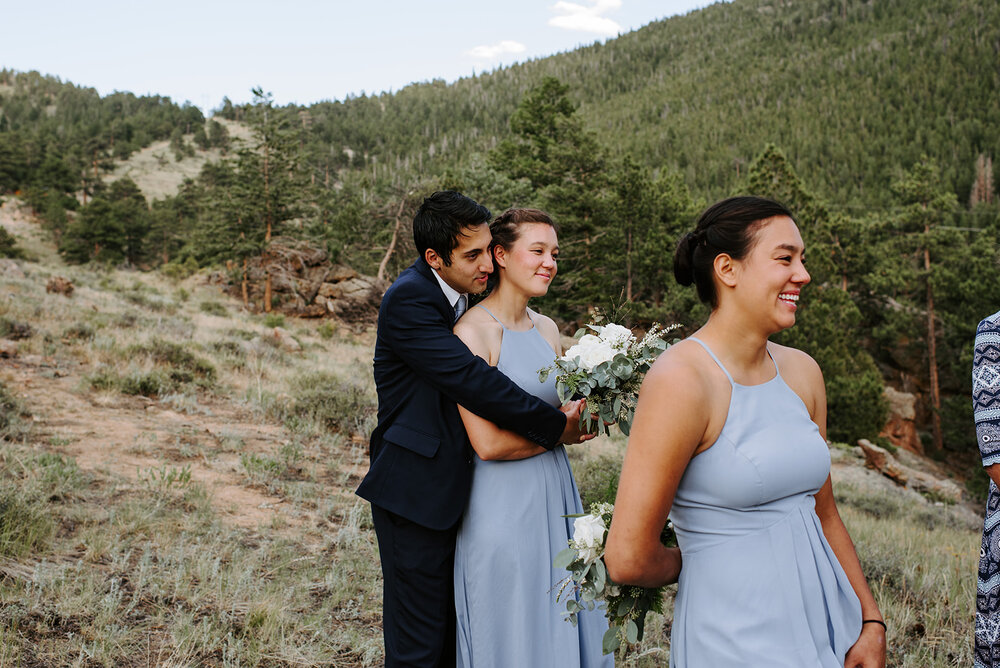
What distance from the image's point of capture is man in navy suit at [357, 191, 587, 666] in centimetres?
236

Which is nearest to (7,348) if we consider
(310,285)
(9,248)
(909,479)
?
(310,285)

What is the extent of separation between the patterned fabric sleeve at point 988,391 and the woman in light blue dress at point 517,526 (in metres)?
1.49

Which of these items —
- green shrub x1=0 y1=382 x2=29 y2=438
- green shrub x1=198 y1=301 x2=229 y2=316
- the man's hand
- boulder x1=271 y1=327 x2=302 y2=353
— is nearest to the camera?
the man's hand

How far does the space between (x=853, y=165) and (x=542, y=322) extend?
80.4 metres

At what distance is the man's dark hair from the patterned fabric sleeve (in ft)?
6.09

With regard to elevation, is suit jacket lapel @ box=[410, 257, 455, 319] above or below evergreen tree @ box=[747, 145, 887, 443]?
above

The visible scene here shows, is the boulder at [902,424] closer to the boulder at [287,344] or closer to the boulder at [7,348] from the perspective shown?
the boulder at [287,344]

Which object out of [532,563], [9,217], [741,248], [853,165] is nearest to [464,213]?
[741,248]

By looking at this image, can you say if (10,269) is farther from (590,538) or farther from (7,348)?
(590,538)

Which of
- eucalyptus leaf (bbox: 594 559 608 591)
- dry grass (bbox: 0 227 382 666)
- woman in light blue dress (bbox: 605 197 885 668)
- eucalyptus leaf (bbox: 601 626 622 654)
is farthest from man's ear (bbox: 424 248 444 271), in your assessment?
dry grass (bbox: 0 227 382 666)

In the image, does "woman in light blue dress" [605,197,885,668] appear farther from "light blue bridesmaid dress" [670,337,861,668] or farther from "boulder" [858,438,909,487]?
"boulder" [858,438,909,487]

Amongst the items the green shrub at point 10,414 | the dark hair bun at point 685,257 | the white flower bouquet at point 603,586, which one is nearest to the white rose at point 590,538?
the white flower bouquet at point 603,586

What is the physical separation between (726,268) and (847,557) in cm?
90

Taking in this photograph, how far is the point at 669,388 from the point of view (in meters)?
1.51
